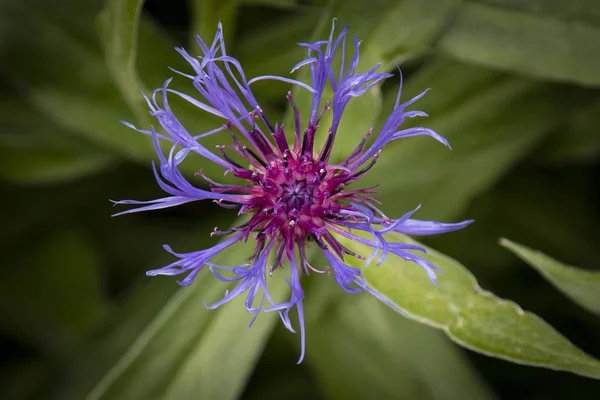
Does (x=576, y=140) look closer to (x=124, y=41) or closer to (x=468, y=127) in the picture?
(x=468, y=127)

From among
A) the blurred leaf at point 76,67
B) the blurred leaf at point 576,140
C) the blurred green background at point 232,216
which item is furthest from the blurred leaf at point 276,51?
the blurred leaf at point 576,140

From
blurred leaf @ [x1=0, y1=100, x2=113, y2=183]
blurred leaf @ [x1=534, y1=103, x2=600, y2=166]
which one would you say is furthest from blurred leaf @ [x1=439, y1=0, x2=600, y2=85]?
blurred leaf @ [x1=0, y1=100, x2=113, y2=183]

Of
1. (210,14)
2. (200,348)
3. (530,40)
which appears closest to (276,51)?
(210,14)

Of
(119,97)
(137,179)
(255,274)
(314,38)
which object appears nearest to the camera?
(255,274)

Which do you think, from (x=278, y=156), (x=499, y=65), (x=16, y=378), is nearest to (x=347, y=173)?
(x=278, y=156)

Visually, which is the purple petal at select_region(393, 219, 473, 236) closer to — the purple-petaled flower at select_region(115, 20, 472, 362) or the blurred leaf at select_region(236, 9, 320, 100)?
the purple-petaled flower at select_region(115, 20, 472, 362)

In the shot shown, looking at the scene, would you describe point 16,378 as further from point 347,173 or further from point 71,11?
point 347,173
